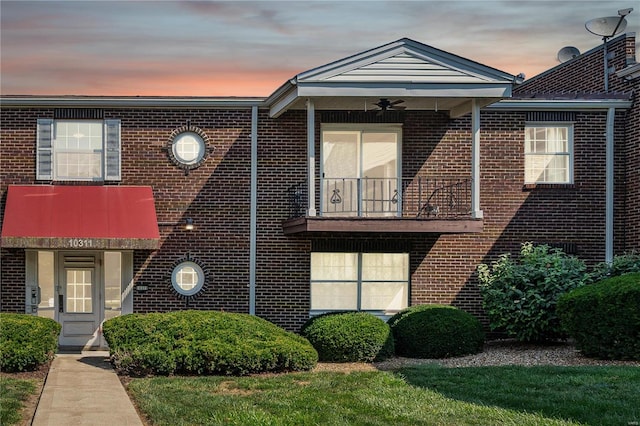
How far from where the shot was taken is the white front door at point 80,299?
2119 centimetres

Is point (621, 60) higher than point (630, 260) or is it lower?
higher

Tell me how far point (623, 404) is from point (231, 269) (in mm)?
10778

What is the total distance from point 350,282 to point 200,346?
6.08 metres

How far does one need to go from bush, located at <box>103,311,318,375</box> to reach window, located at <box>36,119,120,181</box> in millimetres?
5044

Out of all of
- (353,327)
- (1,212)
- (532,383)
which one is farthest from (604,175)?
(1,212)

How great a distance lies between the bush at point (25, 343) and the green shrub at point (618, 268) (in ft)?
35.7

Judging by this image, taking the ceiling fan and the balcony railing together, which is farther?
the balcony railing

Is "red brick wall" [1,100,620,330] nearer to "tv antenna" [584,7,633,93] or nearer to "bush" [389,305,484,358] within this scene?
"bush" [389,305,484,358]

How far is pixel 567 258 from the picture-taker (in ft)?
68.4

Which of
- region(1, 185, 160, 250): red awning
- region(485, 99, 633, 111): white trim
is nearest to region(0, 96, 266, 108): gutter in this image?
region(1, 185, 160, 250): red awning

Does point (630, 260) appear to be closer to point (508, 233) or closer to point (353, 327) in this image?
point (508, 233)

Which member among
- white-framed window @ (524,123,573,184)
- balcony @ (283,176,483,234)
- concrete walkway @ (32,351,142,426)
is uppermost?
white-framed window @ (524,123,573,184)

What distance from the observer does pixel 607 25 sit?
76.1 feet

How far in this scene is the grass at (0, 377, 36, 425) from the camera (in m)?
12.1
